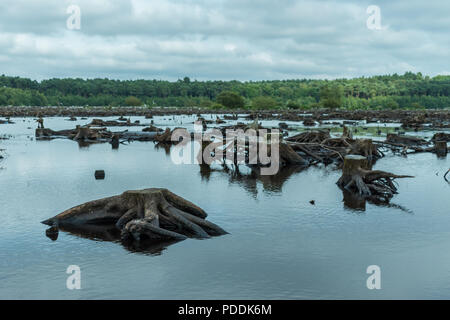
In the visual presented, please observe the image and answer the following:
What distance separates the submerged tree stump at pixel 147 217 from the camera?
13.6m

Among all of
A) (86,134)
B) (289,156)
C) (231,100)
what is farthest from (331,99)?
(289,156)

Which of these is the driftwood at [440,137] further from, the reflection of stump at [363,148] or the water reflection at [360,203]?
the water reflection at [360,203]

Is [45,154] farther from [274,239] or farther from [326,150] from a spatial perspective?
[274,239]

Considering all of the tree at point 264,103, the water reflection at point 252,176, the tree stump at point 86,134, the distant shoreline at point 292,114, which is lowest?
the water reflection at point 252,176

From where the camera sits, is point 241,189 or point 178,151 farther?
point 178,151

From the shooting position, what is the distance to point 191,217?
14586mm

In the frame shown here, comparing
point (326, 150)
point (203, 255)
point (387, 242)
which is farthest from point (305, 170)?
point (203, 255)

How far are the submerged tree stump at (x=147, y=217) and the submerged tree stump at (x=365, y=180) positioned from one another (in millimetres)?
8793

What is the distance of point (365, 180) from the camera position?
2153 cm

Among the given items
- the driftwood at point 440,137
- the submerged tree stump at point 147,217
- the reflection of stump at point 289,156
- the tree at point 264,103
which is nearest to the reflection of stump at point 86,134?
the reflection of stump at point 289,156

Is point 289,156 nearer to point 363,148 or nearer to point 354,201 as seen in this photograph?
point 363,148

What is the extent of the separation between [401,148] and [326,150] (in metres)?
8.79

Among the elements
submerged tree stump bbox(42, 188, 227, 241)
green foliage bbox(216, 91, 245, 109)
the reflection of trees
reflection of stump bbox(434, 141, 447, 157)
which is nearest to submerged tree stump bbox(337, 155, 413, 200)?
submerged tree stump bbox(42, 188, 227, 241)

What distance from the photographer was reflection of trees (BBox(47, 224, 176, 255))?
511 inches
